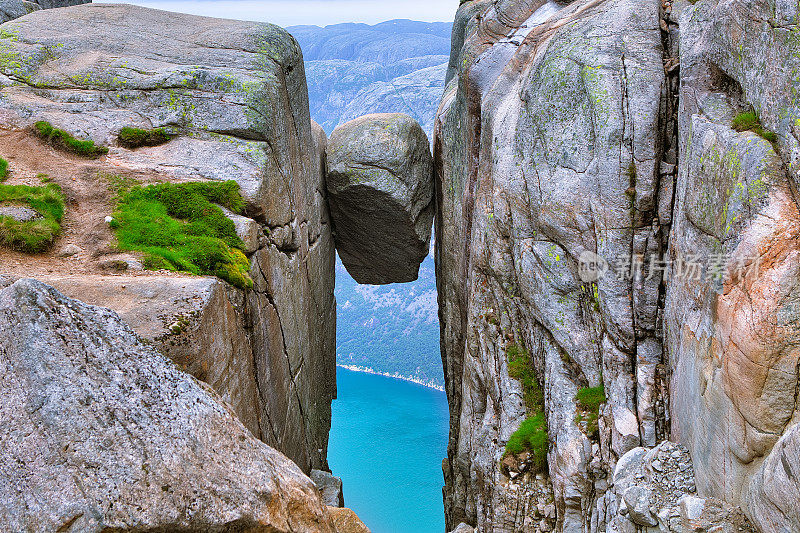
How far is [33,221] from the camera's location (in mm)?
10336

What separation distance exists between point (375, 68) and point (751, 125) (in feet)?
251

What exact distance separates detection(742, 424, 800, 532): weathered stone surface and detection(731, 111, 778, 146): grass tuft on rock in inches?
157

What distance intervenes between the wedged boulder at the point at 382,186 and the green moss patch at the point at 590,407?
11105 millimetres

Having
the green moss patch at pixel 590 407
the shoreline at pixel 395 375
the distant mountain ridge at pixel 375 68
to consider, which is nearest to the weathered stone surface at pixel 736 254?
the green moss patch at pixel 590 407

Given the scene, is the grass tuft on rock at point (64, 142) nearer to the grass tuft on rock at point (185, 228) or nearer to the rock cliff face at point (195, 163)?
the rock cliff face at point (195, 163)

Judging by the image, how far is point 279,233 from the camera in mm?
14695

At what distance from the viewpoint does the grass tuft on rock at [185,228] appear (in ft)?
34.0

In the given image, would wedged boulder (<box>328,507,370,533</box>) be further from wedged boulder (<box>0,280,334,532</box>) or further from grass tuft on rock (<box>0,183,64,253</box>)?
grass tuft on rock (<box>0,183,64,253</box>)

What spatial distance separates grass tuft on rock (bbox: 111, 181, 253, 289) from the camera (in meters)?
10.4

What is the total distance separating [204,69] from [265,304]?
21.8 ft

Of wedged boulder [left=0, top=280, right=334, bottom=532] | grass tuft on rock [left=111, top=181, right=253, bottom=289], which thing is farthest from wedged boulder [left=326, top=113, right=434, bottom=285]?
wedged boulder [left=0, top=280, right=334, bottom=532]

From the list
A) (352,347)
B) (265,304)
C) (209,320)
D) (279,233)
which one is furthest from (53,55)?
(352,347)

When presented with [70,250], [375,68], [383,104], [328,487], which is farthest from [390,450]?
[375,68]

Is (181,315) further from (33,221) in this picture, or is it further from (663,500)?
(663,500)
